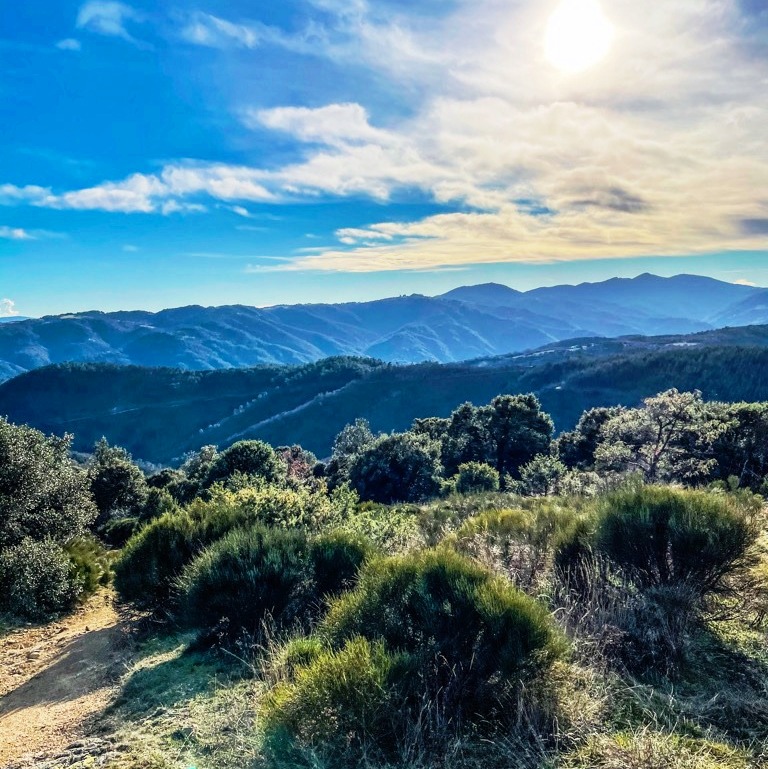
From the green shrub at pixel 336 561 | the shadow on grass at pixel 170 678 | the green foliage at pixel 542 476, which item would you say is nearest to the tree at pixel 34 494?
the shadow on grass at pixel 170 678

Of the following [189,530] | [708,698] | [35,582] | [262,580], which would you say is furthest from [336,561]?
[35,582]

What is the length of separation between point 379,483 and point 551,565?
92.0 ft

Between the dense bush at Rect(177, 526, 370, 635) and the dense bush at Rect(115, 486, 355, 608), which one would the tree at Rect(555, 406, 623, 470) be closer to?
the dense bush at Rect(115, 486, 355, 608)

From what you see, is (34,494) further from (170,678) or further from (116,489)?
(116,489)

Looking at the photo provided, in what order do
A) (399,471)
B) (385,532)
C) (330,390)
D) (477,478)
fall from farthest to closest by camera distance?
(330,390), (399,471), (477,478), (385,532)

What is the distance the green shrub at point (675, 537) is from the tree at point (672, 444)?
14848mm

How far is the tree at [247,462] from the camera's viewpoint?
→ 26.8 meters

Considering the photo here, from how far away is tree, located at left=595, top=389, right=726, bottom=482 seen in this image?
1886cm

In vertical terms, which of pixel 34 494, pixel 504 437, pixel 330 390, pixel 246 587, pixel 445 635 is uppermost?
pixel 445 635

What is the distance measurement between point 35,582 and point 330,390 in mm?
144874

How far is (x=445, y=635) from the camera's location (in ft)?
12.4

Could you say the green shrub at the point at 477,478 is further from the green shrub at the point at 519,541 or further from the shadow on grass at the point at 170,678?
the shadow on grass at the point at 170,678

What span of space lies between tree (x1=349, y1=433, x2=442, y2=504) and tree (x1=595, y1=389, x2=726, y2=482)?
43.3 feet

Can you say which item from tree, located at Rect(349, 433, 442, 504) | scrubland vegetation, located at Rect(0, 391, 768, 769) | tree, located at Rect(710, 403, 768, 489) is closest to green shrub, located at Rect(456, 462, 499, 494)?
tree, located at Rect(349, 433, 442, 504)
